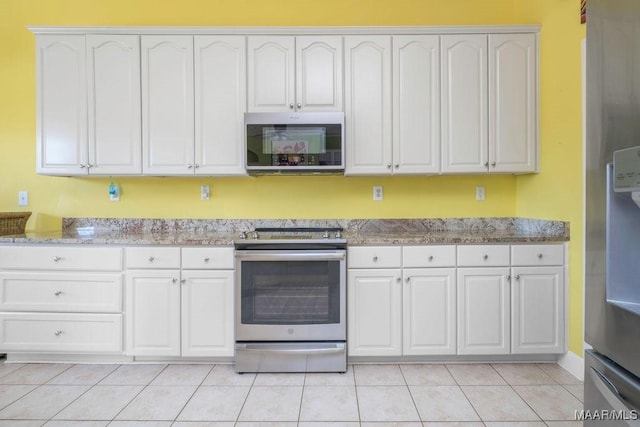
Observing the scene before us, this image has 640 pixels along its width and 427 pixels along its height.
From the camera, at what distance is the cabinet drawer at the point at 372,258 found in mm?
2408

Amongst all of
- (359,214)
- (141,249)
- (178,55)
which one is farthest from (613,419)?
(178,55)

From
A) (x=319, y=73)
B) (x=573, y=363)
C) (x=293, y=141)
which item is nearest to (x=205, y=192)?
(x=293, y=141)

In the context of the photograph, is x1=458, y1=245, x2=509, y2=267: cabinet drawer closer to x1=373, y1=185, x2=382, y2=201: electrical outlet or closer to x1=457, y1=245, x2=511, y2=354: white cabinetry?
x1=457, y1=245, x2=511, y2=354: white cabinetry

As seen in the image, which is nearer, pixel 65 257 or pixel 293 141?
pixel 65 257

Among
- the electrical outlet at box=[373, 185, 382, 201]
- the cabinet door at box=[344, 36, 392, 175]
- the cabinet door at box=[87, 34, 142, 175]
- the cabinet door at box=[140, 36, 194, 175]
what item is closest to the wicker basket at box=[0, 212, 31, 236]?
the cabinet door at box=[87, 34, 142, 175]

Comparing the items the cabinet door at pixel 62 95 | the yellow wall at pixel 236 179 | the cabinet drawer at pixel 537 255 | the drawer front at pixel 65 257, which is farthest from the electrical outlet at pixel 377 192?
the cabinet door at pixel 62 95

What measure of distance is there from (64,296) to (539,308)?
3.25 meters

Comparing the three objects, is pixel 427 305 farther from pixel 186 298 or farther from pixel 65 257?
pixel 65 257

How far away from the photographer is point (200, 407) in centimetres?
199

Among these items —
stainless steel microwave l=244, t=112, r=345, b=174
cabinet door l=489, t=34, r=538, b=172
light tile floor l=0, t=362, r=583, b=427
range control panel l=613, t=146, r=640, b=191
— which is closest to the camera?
range control panel l=613, t=146, r=640, b=191

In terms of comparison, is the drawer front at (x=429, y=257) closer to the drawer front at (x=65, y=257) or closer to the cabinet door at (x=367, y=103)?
the cabinet door at (x=367, y=103)

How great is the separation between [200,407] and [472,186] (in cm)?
259

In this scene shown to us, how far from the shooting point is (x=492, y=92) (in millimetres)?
2660

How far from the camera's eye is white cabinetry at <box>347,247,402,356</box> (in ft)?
7.89
